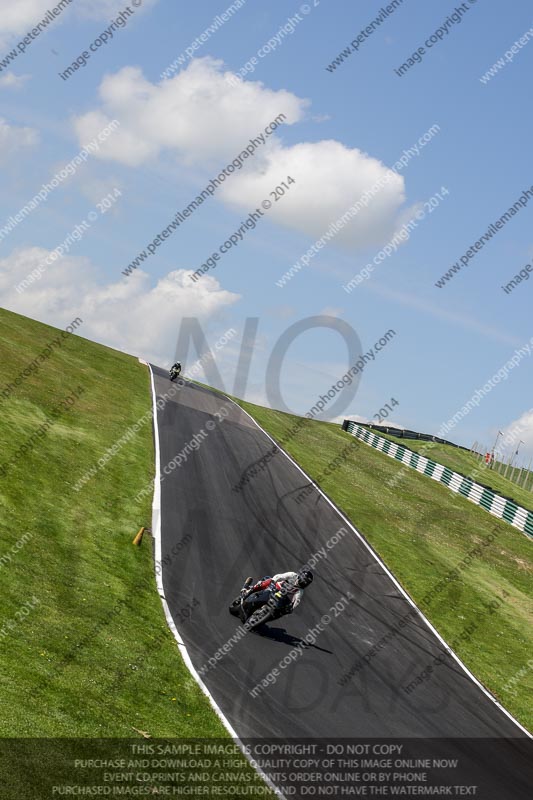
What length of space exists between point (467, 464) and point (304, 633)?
189ft

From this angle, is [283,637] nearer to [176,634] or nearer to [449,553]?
[176,634]

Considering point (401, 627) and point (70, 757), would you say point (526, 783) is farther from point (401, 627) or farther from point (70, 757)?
point (70, 757)

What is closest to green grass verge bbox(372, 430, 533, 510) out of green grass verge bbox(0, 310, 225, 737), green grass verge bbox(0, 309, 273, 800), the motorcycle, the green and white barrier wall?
the green and white barrier wall

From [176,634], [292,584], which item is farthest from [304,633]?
[176,634]

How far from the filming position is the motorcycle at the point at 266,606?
16.0m

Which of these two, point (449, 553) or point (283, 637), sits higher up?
point (449, 553)

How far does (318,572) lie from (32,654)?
1154cm

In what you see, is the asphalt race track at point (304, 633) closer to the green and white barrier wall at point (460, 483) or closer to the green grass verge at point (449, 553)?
the green grass verge at point (449, 553)

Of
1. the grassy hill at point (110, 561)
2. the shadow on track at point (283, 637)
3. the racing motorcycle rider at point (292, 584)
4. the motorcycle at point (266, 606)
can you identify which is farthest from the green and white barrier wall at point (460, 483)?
the motorcycle at point (266, 606)

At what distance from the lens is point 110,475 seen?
973 inches

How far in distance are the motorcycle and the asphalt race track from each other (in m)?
0.32

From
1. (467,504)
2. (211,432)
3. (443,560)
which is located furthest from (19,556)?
(467,504)

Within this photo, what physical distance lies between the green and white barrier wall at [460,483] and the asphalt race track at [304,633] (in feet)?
51.2

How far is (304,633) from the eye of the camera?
55.9 feet
